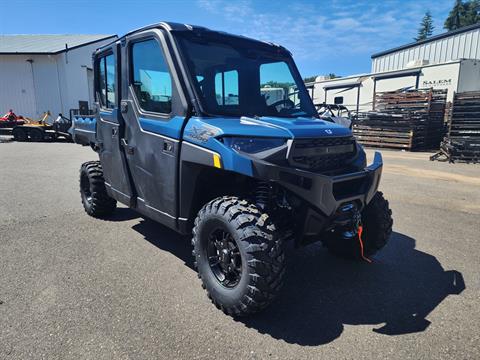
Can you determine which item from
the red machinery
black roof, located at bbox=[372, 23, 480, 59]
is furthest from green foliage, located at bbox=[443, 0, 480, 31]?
the red machinery

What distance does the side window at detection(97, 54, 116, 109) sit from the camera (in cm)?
438

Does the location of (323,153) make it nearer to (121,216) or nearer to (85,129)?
(121,216)

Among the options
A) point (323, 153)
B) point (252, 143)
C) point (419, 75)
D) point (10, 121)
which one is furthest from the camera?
point (10, 121)

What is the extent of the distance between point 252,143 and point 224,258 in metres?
1.03

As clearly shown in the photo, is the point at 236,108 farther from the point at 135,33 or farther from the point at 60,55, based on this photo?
the point at 60,55

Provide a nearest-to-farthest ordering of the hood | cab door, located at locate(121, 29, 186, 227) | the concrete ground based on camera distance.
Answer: the concrete ground < the hood < cab door, located at locate(121, 29, 186, 227)

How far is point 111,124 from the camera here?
4.39 meters

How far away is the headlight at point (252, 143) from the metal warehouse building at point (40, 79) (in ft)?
78.6

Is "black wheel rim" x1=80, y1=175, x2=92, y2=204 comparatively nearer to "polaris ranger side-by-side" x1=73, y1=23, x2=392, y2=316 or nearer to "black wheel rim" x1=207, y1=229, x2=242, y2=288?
"polaris ranger side-by-side" x1=73, y1=23, x2=392, y2=316

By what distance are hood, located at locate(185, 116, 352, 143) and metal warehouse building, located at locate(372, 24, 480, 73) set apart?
23.3 m

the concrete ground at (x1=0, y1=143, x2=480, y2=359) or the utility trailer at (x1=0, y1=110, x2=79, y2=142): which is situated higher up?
the utility trailer at (x1=0, y1=110, x2=79, y2=142)

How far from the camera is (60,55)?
23.2 m

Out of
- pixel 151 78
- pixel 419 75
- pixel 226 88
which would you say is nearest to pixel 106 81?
pixel 151 78

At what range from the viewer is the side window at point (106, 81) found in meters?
4.38
